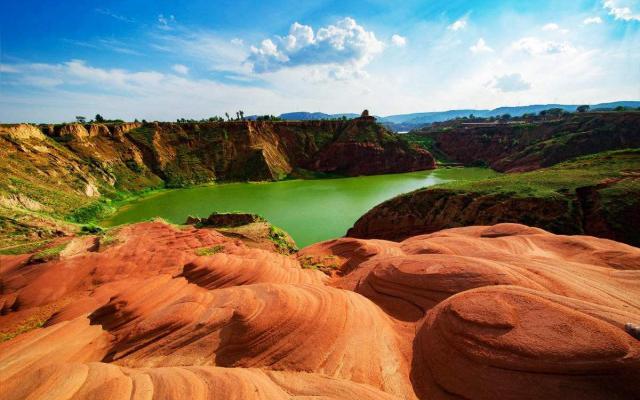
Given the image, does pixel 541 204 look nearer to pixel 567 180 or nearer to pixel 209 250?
pixel 567 180

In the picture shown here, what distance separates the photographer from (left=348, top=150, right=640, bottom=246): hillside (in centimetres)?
2197

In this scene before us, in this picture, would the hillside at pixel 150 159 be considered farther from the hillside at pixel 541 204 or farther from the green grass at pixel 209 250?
the hillside at pixel 541 204

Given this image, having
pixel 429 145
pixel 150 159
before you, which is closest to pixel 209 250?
pixel 150 159

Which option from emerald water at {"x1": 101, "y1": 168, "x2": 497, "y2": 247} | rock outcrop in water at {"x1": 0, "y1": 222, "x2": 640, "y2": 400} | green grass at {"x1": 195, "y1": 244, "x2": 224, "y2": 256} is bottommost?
emerald water at {"x1": 101, "y1": 168, "x2": 497, "y2": 247}

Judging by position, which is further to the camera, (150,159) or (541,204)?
(150,159)

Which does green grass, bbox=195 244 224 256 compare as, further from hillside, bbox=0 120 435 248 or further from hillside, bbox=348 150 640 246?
hillside, bbox=348 150 640 246

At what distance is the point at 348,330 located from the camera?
26.3ft

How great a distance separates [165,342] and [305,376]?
4494mm

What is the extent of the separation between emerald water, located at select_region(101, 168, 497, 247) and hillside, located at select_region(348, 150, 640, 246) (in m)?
6.23

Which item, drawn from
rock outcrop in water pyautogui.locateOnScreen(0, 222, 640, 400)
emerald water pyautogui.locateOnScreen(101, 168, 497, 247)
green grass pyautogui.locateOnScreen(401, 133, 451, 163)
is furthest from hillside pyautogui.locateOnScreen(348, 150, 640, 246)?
green grass pyautogui.locateOnScreen(401, 133, 451, 163)

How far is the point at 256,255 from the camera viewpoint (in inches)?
678

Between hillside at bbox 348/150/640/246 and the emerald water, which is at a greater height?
hillside at bbox 348/150/640/246

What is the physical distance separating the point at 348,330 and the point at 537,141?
311ft

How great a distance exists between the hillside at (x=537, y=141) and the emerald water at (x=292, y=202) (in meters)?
15.2
